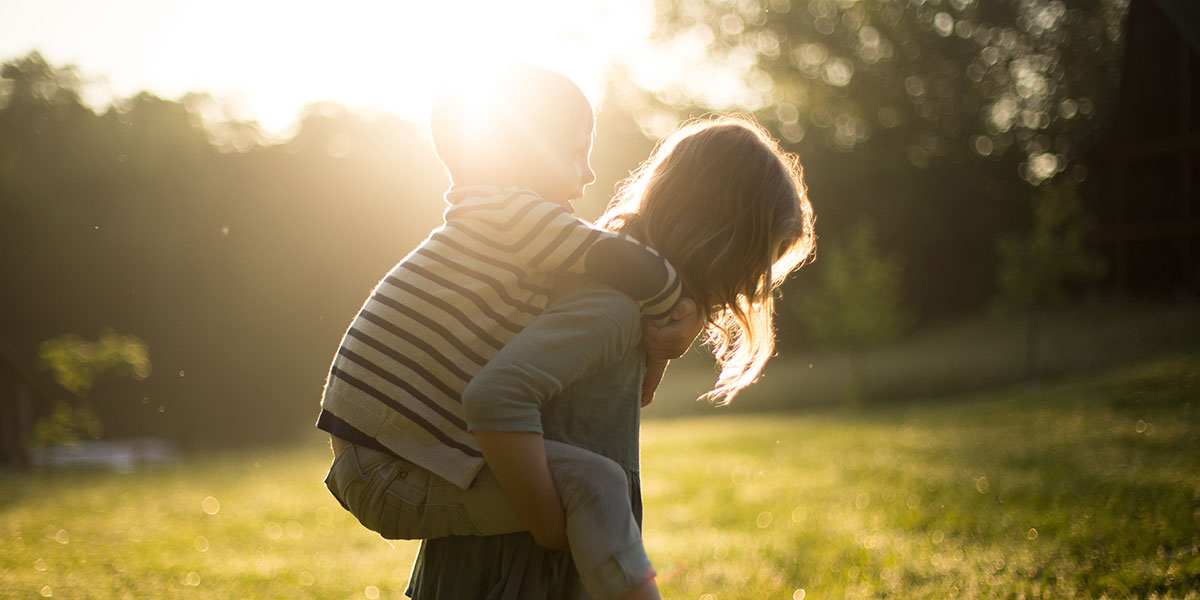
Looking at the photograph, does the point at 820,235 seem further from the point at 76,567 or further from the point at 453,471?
the point at 453,471

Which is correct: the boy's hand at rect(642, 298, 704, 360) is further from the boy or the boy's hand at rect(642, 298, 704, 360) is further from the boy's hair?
the boy's hair

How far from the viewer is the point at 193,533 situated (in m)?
7.34

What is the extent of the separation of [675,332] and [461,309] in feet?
1.55

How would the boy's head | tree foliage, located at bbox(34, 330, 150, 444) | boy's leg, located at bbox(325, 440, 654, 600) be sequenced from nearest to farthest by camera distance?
boy's leg, located at bbox(325, 440, 654, 600) → the boy's head → tree foliage, located at bbox(34, 330, 150, 444)

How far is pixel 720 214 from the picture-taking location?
2.06 meters

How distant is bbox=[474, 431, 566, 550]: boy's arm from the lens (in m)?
1.68

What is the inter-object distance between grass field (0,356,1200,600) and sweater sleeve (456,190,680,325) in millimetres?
2890

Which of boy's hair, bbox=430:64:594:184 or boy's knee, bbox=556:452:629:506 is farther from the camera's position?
boy's hair, bbox=430:64:594:184

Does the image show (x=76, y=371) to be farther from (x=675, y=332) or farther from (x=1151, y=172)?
(x=1151, y=172)

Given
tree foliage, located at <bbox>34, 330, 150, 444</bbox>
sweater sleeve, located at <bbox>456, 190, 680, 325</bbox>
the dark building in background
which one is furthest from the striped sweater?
the dark building in background

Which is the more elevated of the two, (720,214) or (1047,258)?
(720,214)

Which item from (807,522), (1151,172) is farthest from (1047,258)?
(807,522)

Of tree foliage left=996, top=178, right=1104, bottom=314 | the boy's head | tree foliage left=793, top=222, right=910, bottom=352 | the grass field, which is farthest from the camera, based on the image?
tree foliage left=793, top=222, right=910, bottom=352

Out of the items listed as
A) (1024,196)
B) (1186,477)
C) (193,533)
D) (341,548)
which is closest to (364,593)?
(341,548)
